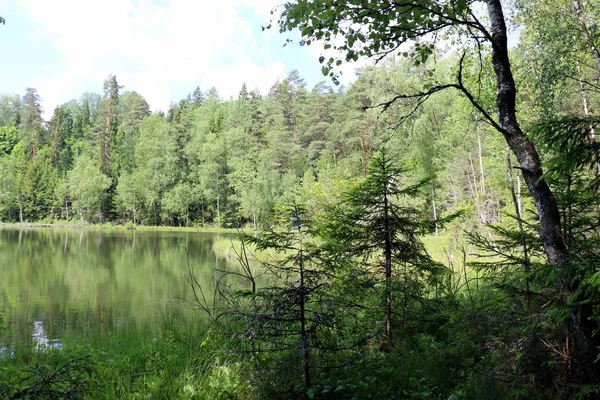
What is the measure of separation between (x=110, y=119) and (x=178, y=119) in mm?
16884

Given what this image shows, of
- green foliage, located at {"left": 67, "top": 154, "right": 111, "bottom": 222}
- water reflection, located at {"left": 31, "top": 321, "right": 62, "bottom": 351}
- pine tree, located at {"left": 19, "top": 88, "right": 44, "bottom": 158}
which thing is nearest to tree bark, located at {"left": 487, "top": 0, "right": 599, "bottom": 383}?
water reflection, located at {"left": 31, "top": 321, "right": 62, "bottom": 351}

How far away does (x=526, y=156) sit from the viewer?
3.00 m

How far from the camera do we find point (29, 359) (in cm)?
568

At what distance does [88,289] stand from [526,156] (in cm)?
1523

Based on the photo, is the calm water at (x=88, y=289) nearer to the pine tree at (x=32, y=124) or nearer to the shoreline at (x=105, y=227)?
the shoreline at (x=105, y=227)

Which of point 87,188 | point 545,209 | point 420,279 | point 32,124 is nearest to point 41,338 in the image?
point 420,279

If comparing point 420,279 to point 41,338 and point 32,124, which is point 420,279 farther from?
point 32,124

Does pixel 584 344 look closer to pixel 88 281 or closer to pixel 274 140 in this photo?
pixel 88 281

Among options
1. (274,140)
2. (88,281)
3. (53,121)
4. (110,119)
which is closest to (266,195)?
(274,140)

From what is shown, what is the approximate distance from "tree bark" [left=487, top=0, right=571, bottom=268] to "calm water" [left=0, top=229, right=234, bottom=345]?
330 cm

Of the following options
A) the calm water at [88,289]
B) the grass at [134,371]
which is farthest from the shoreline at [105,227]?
the grass at [134,371]

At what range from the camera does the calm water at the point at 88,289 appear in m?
9.79

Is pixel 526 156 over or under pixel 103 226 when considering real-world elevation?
over

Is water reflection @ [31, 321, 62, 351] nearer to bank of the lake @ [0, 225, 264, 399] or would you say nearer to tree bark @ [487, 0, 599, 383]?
bank of the lake @ [0, 225, 264, 399]
